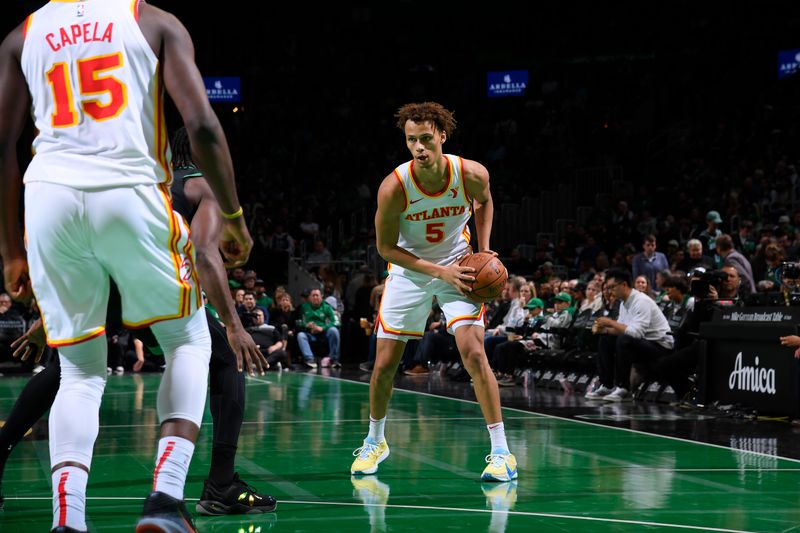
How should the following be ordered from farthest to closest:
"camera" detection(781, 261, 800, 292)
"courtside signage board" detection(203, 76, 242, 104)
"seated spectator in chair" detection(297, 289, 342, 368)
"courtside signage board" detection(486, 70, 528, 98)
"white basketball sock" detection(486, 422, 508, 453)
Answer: "courtside signage board" detection(486, 70, 528, 98) < "courtside signage board" detection(203, 76, 242, 104) < "seated spectator in chair" detection(297, 289, 342, 368) < "camera" detection(781, 261, 800, 292) < "white basketball sock" detection(486, 422, 508, 453)

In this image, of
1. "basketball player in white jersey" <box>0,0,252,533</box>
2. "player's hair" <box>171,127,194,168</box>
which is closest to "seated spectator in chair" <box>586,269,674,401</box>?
"player's hair" <box>171,127,194,168</box>

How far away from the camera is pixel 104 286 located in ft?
10.8

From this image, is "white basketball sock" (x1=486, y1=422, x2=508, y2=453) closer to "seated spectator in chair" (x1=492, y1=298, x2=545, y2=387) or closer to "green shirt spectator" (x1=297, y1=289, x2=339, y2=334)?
"seated spectator in chair" (x1=492, y1=298, x2=545, y2=387)

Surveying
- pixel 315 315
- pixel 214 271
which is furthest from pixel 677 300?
pixel 214 271

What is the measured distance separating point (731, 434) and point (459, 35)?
23703mm

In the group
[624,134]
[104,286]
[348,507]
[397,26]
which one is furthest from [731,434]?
[397,26]

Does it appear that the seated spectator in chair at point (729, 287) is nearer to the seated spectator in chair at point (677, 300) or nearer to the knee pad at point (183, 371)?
the seated spectator in chair at point (677, 300)

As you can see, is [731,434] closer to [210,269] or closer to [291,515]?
[291,515]

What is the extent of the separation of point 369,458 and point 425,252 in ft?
3.99

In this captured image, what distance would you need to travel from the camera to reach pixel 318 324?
1716cm

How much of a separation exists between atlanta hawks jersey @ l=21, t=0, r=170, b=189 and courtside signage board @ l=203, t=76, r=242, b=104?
24.7m

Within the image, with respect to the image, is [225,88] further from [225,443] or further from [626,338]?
[225,443]

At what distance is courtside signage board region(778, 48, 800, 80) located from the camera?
23766 mm

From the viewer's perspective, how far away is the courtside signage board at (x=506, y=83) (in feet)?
96.8
